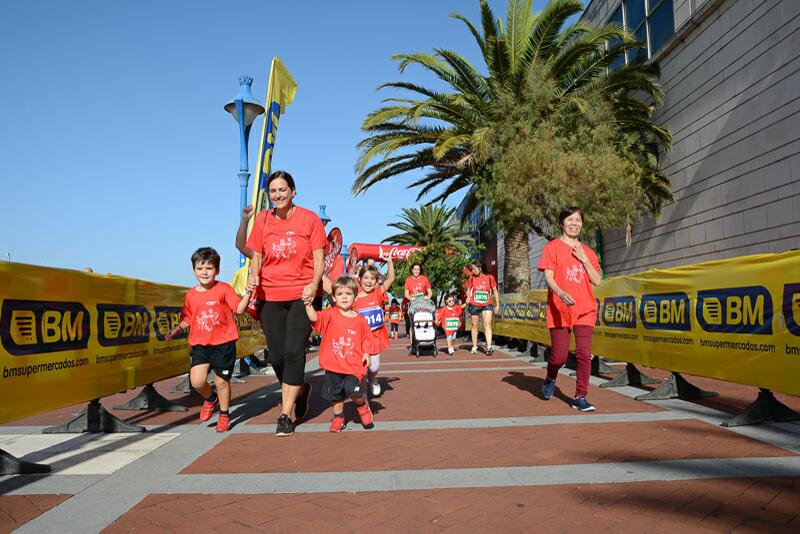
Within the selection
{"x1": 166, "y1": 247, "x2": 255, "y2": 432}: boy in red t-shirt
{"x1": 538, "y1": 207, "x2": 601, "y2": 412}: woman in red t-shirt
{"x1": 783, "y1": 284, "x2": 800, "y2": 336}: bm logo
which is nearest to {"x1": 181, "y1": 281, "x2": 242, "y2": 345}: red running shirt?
{"x1": 166, "y1": 247, "x2": 255, "y2": 432}: boy in red t-shirt

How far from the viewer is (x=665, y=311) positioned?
5906 mm

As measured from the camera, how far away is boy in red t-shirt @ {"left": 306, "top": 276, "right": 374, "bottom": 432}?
4871 mm

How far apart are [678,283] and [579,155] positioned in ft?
30.4

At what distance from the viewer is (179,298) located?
6777 millimetres

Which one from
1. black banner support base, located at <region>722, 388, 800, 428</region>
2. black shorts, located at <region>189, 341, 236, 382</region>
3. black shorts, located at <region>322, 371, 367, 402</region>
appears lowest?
black banner support base, located at <region>722, 388, 800, 428</region>

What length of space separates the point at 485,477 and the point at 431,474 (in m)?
0.33

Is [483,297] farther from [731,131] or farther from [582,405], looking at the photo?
[731,131]

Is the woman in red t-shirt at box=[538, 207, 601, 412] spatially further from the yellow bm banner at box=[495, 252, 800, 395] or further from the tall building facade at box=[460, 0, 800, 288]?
the tall building facade at box=[460, 0, 800, 288]

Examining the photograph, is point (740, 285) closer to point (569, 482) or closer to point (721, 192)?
point (569, 482)

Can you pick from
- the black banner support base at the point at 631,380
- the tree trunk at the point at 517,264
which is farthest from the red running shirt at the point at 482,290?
the tree trunk at the point at 517,264

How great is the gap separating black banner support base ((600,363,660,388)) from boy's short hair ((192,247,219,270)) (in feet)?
15.5

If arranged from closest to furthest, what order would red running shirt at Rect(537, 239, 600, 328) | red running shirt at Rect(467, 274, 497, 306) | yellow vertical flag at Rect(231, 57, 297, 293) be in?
red running shirt at Rect(537, 239, 600, 328), yellow vertical flag at Rect(231, 57, 297, 293), red running shirt at Rect(467, 274, 497, 306)

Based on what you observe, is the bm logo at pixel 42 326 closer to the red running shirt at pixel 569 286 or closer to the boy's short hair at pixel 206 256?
the boy's short hair at pixel 206 256

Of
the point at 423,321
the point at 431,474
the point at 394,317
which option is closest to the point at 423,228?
the point at 394,317
